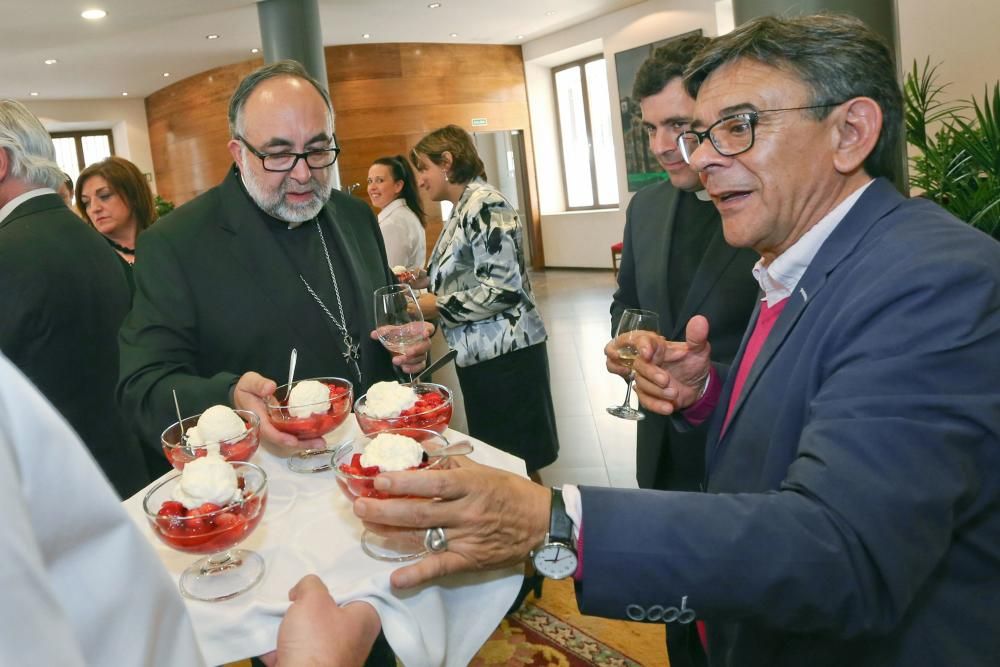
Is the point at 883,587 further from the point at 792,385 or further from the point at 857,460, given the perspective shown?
the point at 792,385

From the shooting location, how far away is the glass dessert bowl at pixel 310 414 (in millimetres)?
1561

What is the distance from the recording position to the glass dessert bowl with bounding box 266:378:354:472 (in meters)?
1.56

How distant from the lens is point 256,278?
2.24 m

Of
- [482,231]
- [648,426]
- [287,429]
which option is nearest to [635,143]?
[482,231]

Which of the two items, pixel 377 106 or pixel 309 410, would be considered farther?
pixel 377 106

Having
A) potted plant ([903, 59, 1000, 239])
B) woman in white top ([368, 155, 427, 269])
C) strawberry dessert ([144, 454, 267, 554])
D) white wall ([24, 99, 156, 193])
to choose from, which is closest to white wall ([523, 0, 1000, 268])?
potted plant ([903, 59, 1000, 239])

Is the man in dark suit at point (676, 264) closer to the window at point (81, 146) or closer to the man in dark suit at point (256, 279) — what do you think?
the man in dark suit at point (256, 279)

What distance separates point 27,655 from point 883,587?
3.40 feet

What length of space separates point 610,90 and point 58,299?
39.9 ft

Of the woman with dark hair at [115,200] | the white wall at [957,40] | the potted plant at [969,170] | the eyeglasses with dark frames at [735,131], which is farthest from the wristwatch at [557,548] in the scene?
the white wall at [957,40]

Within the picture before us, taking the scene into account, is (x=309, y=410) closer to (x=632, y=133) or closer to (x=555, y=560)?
(x=555, y=560)

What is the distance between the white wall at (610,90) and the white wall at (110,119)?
8.66 metres

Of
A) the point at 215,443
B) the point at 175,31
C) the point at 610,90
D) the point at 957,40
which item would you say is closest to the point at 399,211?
the point at 215,443

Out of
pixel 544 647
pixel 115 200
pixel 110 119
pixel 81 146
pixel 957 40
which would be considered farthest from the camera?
pixel 81 146
